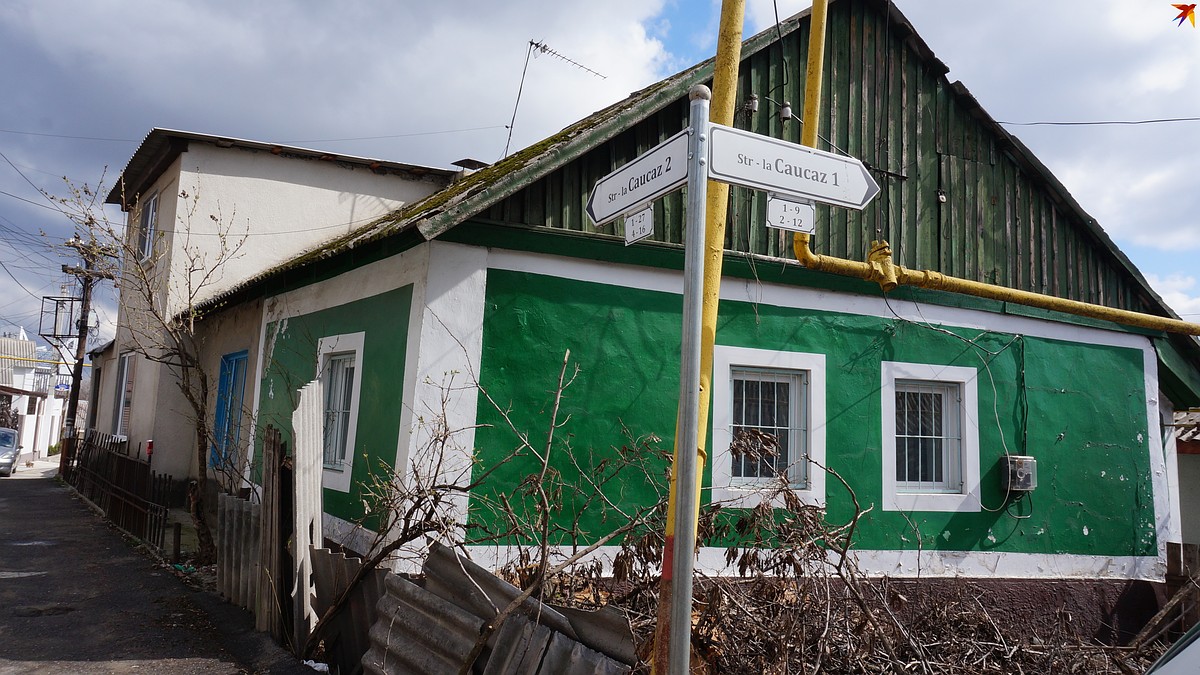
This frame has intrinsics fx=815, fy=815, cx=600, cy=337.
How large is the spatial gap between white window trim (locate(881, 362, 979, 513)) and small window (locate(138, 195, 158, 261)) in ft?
40.1

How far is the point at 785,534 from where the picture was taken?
15.8 feet

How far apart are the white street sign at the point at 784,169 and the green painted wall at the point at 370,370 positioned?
428 centimetres

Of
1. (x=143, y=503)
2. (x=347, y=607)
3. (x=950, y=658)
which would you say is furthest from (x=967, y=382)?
(x=143, y=503)

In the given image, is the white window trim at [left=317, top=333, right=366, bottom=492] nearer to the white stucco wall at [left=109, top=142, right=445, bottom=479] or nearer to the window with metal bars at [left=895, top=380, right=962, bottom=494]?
the white stucco wall at [left=109, top=142, right=445, bottom=479]

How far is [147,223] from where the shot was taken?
49.7 ft

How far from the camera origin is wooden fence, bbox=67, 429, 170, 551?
10.2m

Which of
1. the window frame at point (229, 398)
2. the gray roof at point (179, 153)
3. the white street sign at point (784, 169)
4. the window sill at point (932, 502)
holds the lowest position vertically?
the window sill at point (932, 502)

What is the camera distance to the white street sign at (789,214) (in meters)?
3.43

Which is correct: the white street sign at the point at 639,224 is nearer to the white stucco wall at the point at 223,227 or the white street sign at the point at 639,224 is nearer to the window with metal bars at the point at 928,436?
the window with metal bars at the point at 928,436

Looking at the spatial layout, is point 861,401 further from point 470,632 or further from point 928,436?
point 470,632

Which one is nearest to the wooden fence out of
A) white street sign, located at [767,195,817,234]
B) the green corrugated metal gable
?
the green corrugated metal gable

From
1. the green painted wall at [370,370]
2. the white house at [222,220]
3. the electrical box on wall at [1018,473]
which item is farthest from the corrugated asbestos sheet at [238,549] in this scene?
the electrical box on wall at [1018,473]

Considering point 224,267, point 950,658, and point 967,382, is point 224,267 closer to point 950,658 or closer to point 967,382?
point 967,382

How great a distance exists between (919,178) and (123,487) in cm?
1159
